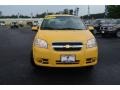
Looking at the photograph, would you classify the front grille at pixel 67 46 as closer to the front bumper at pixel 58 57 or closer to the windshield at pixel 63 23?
the front bumper at pixel 58 57

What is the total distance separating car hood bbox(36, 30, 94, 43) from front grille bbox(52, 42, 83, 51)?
9cm

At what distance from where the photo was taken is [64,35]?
7.41 meters

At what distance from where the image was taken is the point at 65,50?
705 cm

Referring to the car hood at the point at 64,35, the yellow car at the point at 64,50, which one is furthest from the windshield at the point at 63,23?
the yellow car at the point at 64,50

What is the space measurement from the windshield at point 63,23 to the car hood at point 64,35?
17.4 inches

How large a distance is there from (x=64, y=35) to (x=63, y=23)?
1224mm

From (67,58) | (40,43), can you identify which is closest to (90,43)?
(67,58)

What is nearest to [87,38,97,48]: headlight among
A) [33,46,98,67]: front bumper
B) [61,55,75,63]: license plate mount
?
[33,46,98,67]: front bumper

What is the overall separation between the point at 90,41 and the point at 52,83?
1531mm

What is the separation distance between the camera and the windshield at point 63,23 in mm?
8375

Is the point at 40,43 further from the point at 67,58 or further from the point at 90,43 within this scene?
the point at 90,43

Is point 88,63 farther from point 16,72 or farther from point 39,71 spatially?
point 16,72

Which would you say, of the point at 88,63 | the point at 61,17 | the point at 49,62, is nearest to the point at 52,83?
the point at 49,62

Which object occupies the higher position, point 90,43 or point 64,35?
point 64,35
